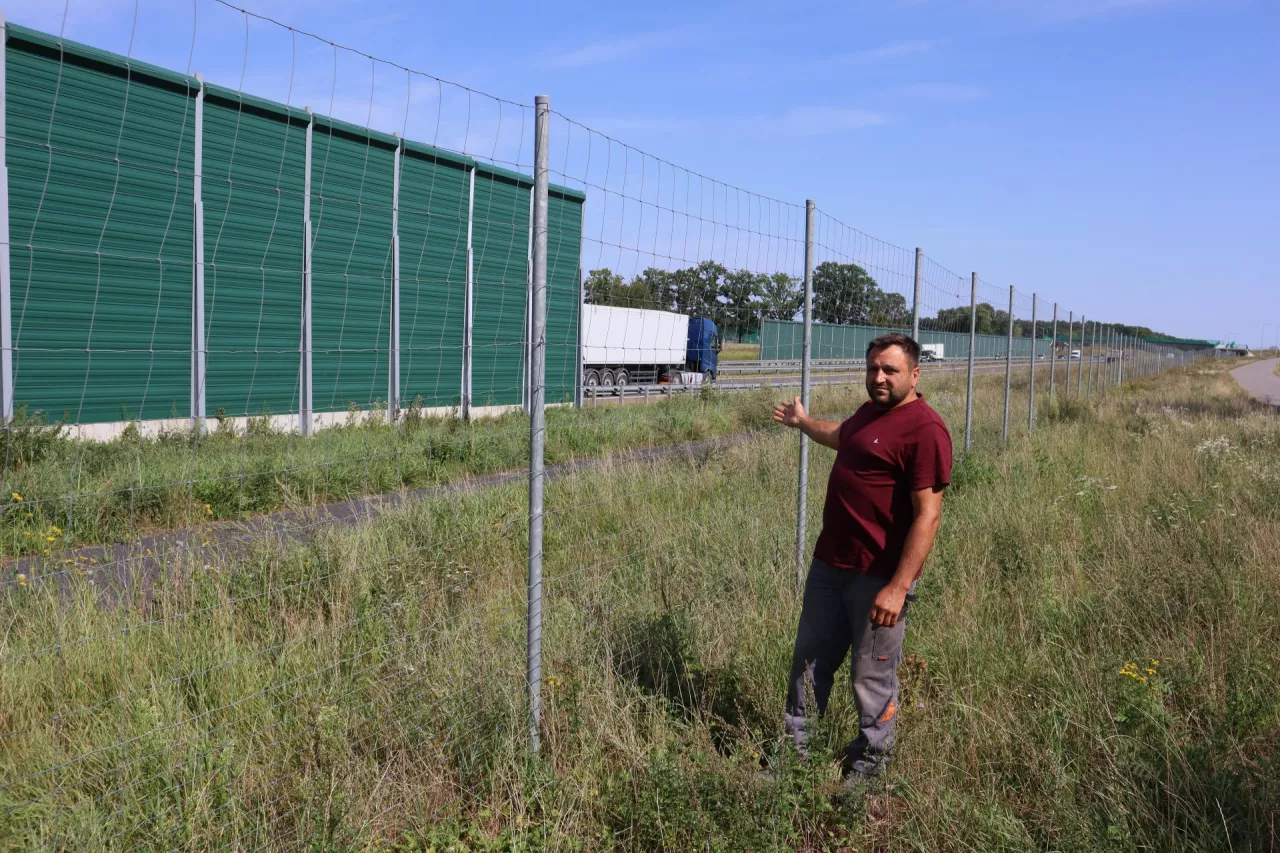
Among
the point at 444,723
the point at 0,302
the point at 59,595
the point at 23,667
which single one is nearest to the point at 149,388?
the point at 0,302

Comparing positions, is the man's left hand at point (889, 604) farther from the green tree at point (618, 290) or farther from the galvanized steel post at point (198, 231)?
the galvanized steel post at point (198, 231)

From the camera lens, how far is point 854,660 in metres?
3.81

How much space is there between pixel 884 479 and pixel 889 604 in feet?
1.53

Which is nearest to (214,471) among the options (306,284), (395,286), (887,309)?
(887,309)

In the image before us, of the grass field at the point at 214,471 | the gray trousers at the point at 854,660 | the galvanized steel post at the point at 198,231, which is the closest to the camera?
the gray trousers at the point at 854,660

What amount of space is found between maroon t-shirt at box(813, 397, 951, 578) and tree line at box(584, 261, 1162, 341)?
2021 millimetres

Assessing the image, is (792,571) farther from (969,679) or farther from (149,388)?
(149,388)

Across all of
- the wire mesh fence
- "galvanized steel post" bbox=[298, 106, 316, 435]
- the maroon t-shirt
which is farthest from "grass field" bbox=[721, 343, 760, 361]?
"galvanized steel post" bbox=[298, 106, 316, 435]

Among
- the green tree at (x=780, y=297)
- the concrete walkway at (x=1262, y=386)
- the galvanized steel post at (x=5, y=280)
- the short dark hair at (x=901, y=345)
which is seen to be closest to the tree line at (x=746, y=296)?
the green tree at (x=780, y=297)

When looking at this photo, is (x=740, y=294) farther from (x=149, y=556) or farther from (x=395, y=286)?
(x=395, y=286)

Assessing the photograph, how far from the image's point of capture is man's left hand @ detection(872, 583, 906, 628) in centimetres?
363

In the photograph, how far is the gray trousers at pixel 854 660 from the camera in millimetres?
3770

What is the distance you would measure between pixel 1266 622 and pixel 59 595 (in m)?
6.12

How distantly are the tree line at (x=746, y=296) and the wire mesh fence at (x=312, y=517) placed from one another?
0.04 m
